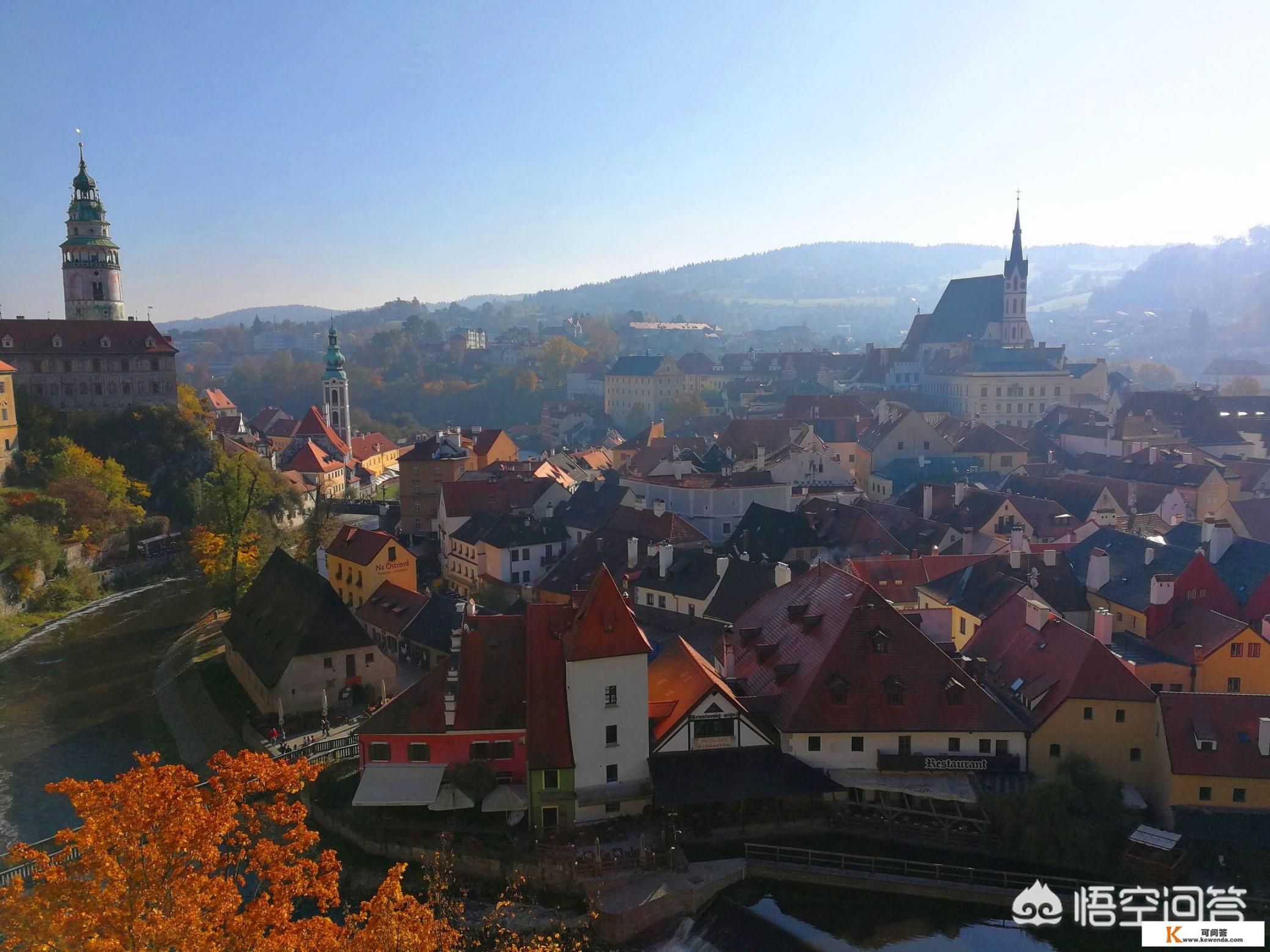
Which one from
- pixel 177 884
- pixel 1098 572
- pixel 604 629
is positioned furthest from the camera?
pixel 1098 572

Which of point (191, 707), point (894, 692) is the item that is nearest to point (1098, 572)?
point (894, 692)

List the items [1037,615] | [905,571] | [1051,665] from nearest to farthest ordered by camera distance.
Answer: [1051,665]
[1037,615]
[905,571]

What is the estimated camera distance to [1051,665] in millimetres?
26375

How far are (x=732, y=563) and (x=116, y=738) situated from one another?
20646 mm

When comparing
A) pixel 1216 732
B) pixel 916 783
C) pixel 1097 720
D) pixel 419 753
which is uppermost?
pixel 1216 732

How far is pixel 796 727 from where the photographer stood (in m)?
24.8

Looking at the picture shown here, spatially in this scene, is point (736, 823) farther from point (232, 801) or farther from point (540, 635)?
point (232, 801)

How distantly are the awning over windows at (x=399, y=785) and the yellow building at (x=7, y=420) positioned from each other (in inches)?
1783

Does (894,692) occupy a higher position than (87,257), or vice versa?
(87,257)

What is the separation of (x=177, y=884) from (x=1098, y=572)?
99.6 feet

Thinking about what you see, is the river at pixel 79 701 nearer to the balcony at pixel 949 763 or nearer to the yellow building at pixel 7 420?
the yellow building at pixel 7 420

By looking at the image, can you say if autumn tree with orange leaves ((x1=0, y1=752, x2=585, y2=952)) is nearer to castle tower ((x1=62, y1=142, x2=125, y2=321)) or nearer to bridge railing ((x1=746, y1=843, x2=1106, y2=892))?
bridge railing ((x1=746, y1=843, x2=1106, y2=892))

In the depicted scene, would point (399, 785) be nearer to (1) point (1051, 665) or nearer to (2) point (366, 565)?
(1) point (1051, 665)

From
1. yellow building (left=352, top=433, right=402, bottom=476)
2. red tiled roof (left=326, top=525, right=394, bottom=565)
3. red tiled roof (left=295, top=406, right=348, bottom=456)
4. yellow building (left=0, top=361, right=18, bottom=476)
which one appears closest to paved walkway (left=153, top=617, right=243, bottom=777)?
red tiled roof (left=326, top=525, right=394, bottom=565)
